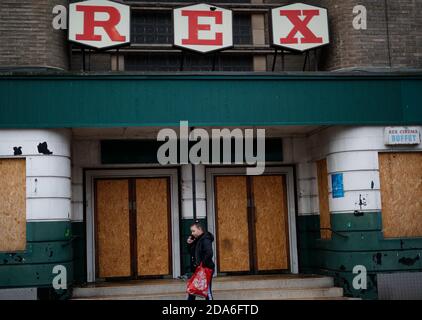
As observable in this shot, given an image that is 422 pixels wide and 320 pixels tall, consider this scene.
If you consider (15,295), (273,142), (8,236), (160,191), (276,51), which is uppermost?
(276,51)

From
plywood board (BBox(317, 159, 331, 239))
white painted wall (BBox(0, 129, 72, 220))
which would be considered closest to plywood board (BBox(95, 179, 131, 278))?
white painted wall (BBox(0, 129, 72, 220))

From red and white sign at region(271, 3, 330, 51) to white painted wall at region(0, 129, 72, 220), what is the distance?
236 inches

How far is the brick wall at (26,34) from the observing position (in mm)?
13688

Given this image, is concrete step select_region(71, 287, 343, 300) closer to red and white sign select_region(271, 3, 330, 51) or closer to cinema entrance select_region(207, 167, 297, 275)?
cinema entrance select_region(207, 167, 297, 275)

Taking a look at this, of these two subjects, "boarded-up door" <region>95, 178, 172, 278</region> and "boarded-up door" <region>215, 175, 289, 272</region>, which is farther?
A: "boarded-up door" <region>215, 175, 289, 272</region>

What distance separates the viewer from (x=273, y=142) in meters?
16.1

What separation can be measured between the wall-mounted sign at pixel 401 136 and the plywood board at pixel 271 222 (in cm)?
329

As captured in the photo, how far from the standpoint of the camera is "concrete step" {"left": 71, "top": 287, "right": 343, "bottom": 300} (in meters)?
13.3

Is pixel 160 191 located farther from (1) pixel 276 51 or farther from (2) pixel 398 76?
(2) pixel 398 76

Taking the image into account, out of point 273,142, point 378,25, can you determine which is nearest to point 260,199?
point 273,142

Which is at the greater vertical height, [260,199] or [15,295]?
[260,199]

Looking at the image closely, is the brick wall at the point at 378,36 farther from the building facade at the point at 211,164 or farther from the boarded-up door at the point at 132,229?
the boarded-up door at the point at 132,229

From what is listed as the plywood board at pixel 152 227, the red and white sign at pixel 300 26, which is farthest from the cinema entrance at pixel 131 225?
the red and white sign at pixel 300 26

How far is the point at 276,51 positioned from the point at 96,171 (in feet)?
18.0
